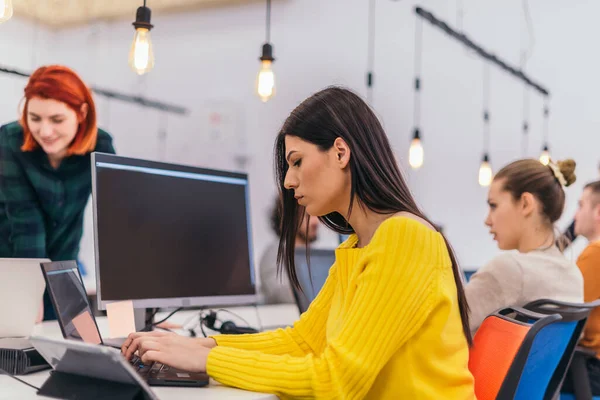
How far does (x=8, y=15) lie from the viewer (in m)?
2.34

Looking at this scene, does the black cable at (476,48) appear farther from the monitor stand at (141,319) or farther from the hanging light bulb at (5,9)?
the monitor stand at (141,319)

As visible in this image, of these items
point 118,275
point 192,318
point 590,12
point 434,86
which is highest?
point 590,12

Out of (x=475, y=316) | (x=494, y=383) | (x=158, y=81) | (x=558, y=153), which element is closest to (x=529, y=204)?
(x=475, y=316)

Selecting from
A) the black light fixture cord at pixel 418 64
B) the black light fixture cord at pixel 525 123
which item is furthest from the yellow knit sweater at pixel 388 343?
the black light fixture cord at pixel 525 123

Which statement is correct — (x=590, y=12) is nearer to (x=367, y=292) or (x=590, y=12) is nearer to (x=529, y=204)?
(x=529, y=204)

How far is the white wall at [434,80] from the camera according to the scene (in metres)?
6.08

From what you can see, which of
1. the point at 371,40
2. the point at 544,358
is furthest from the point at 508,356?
the point at 371,40

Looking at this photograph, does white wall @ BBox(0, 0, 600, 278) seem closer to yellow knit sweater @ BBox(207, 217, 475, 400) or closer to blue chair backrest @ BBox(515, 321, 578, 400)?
blue chair backrest @ BBox(515, 321, 578, 400)

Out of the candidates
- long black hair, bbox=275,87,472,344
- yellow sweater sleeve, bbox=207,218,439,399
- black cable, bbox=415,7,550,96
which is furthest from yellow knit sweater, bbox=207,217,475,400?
black cable, bbox=415,7,550,96

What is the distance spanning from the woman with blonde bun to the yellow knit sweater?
39.4 inches

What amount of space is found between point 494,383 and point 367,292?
484 millimetres

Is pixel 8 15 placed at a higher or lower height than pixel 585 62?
lower

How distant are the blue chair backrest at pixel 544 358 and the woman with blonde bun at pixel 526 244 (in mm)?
Result: 470

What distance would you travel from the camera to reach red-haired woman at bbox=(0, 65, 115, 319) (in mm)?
2186
